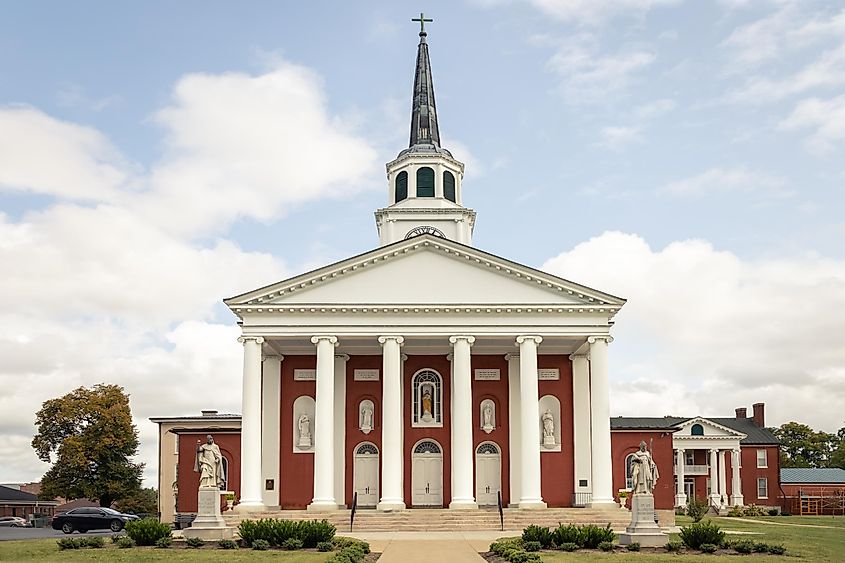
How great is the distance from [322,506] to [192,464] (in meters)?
10.6

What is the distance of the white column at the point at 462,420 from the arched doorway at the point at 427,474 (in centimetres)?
396

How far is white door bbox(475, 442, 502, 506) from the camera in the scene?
44.8 meters

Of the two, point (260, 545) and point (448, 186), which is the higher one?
point (448, 186)

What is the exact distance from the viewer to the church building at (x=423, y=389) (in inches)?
1609

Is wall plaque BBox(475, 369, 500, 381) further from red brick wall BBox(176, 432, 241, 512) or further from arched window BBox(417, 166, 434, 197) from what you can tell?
red brick wall BBox(176, 432, 241, 512)

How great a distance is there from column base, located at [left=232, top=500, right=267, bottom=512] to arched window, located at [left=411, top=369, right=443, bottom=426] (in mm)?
8277

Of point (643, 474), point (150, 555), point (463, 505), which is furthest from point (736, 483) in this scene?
point (150, 555)

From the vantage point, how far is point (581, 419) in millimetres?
44500

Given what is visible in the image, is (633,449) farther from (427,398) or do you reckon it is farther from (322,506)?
(322,506)

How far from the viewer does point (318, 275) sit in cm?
4119

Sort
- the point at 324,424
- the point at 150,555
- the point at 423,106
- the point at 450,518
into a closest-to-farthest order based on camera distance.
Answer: the point at 150,555, the point at 450,518, the point at 324,424, the point at 423,106

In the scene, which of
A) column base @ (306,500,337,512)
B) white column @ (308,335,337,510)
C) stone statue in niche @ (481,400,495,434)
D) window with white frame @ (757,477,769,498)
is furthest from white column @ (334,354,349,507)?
window with white frame @ (757,477,769,498)

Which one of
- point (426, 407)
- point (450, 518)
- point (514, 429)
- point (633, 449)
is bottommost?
point (450, 518)

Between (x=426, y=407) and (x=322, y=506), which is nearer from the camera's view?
(x=322, y=506)
